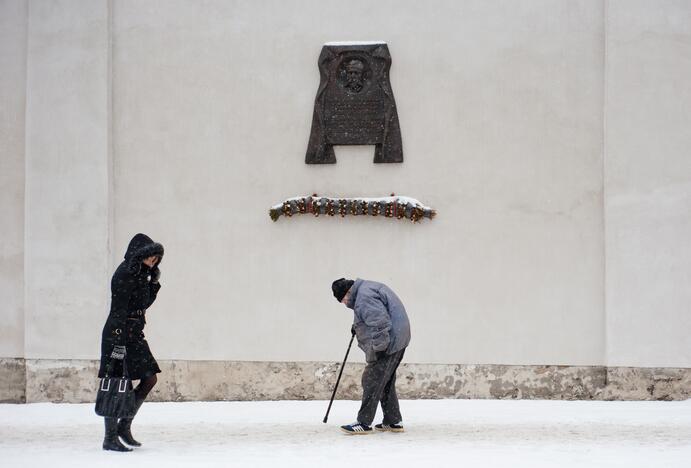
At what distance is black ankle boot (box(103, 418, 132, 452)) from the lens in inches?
340

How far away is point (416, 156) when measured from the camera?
38.0ft

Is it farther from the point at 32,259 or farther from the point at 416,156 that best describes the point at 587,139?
the point at 32,259

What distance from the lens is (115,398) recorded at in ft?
A: 27.9

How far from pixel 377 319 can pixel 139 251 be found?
2014 millimetres

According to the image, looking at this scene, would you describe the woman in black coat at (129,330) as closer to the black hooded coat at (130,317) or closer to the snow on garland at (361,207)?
the black hooded coat at (130,317)

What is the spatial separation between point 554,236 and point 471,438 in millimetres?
2992

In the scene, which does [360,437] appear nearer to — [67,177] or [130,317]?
[130,317]

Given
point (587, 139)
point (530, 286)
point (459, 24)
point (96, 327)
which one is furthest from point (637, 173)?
point (96, 327)

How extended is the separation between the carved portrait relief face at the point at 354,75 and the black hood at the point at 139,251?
12.0ft

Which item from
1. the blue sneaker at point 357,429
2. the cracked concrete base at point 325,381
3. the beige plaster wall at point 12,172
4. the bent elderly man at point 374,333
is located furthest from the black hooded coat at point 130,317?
the beige plaster wall at point 12,172

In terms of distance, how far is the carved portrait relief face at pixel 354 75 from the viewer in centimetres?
1155

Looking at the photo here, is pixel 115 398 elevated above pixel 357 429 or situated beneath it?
elevated above

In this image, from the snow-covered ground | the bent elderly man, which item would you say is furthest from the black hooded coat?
the bent elderly man

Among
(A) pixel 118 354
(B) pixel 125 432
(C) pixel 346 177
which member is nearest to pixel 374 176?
(C) pixel 346 177
